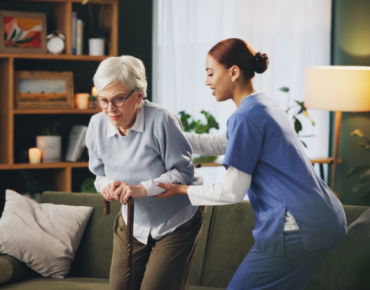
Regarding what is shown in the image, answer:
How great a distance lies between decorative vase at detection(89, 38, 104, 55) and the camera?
3.84 m

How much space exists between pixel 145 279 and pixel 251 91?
30.6 inches

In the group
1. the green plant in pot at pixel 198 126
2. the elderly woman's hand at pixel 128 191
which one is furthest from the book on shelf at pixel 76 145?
the elderly woman's hand at pixel 128 191

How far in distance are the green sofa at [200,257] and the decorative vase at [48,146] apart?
4.26 feet

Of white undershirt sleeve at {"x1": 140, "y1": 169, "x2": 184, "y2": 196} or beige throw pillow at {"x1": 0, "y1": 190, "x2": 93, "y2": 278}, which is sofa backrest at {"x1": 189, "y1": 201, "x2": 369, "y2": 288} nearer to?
beige throw pillow at {"x1": 0, "y1": 190, "x2": 93, "y2": 278}

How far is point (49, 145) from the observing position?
3.79 metres

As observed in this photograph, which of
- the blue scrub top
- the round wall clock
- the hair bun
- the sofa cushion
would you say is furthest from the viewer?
the round wall clock

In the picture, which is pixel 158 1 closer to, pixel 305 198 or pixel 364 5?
pixel 364 5

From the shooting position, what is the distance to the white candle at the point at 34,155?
12.2 feet

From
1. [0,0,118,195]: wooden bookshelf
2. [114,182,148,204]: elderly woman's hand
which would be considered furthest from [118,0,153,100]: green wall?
[114,182,148,204]: elderly woman's hand

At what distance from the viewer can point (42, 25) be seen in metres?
3.78

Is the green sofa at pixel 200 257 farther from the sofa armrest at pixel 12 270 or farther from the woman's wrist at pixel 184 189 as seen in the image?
the woman's wrist at pixel 184 189

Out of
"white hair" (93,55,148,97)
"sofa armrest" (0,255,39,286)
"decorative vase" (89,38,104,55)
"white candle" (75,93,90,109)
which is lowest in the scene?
"sofa armrest" (0,255,39,286)

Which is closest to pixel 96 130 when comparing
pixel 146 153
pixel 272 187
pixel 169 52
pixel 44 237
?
pixel 146 153

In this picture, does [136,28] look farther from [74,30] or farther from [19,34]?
[19,34]
